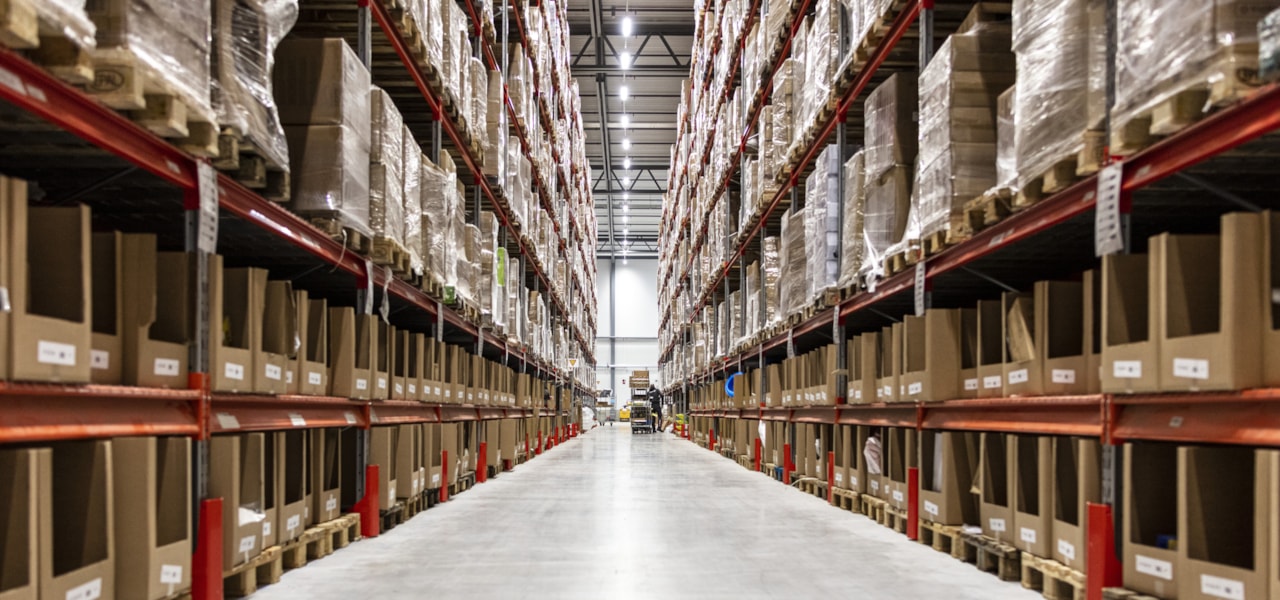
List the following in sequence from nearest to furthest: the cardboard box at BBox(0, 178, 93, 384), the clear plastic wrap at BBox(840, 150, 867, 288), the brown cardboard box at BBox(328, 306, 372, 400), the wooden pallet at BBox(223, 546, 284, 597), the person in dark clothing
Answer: the cardboard box at BBox(0, 178, 93, 384)
the wooden pallet at BBox(223, 546, 284, 597)
the brown cardboard box at BBox(328, 306, 372, 400)
the clear plastic wrap at BBox(840, 150, 867, 288)
the person in dark clothing

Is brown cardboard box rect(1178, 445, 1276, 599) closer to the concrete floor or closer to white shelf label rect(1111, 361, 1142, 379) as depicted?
white shelf label rect(1111, 361, 1142, 379)

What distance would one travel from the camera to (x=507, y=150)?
9.97m

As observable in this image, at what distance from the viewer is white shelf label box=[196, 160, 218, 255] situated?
10.4ft

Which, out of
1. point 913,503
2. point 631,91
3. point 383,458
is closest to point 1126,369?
point 913,503

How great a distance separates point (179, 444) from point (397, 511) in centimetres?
295

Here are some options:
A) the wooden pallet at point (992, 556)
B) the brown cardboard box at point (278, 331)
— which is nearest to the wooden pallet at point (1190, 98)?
the wooden pallet at point (992, 556)

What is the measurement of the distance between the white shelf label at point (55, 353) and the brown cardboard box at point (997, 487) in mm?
3757

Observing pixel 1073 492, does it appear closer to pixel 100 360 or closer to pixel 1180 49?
pixel 1180 49

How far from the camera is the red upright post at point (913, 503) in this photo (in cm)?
532

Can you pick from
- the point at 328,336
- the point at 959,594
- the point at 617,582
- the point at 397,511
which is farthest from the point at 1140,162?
the point at 397,511

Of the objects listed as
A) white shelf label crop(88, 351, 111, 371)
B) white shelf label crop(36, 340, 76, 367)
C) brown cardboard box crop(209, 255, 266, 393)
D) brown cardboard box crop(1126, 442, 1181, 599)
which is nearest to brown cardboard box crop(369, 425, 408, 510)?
brown cardboard box crop(209, 255, 266, 393)

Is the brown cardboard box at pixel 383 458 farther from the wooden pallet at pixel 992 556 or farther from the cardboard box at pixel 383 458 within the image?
the wooden pallet at pixel 992 556

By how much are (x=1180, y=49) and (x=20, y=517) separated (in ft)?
11.7

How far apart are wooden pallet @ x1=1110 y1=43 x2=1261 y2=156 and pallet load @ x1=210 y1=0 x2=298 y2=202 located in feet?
10.5
